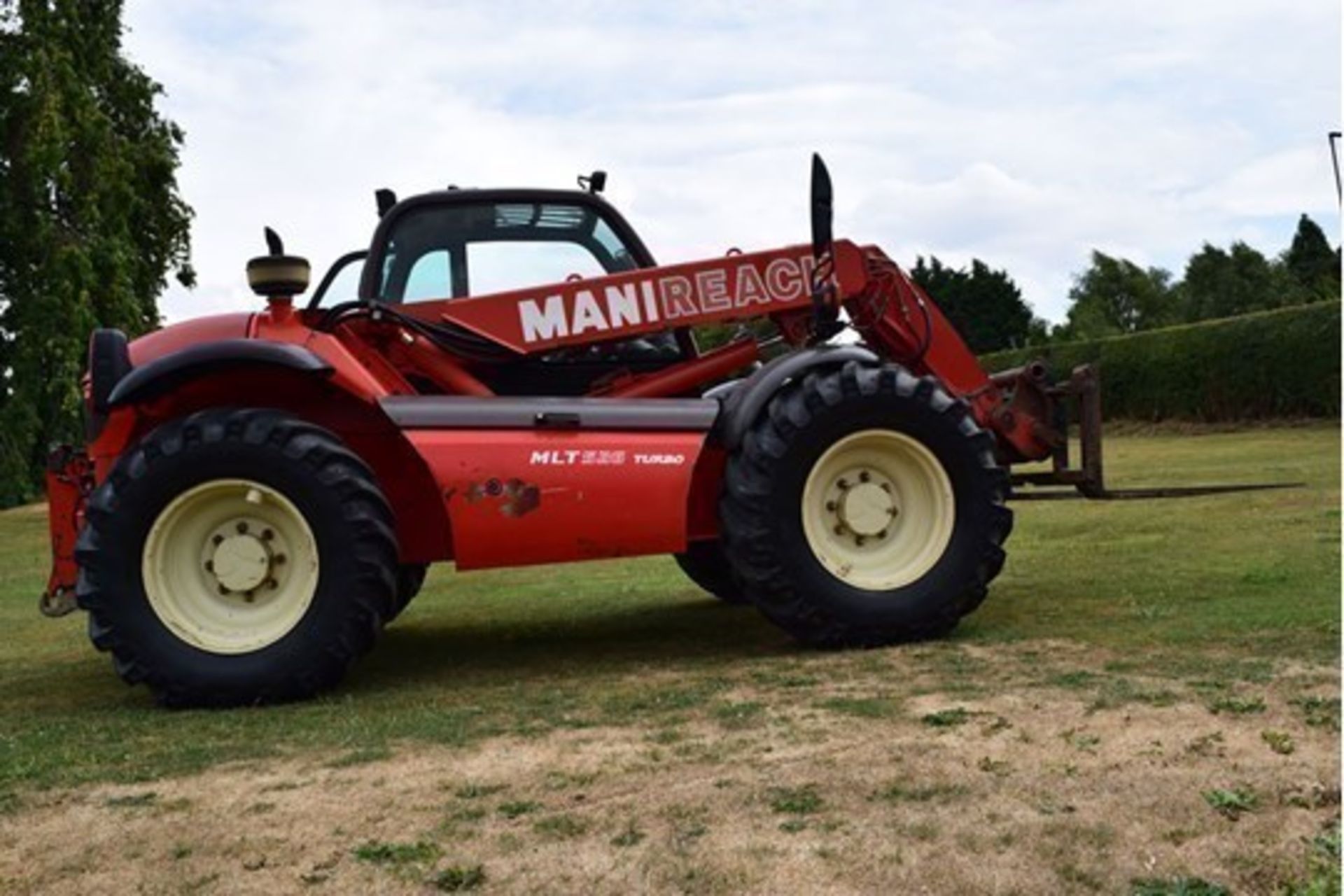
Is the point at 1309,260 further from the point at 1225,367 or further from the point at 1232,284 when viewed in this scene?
the point at 1225,367

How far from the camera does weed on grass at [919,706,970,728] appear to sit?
15.0 feet

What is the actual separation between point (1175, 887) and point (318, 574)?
3757 millimetres

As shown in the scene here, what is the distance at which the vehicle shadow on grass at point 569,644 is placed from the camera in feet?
21.0

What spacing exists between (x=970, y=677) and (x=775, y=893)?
7.94ft

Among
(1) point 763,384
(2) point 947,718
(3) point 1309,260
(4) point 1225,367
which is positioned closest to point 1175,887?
(2) point 947,718

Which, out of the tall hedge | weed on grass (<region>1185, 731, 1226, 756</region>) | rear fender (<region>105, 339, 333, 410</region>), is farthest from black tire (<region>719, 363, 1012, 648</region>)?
the tall hedge

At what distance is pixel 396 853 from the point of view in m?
3.52

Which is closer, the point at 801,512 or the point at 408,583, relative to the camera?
the point at 801,512

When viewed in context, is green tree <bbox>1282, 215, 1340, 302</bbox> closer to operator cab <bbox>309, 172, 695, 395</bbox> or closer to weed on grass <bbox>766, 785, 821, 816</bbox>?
operator cab <bbox>309, 172, 695, 395</bbox>

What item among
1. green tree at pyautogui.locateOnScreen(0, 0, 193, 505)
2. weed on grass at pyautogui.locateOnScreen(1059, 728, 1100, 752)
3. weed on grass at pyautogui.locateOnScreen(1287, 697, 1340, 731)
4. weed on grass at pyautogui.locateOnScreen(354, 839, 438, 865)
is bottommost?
weed on grass at pyautogui.locateOnScreen(354, 839, 438, 865)

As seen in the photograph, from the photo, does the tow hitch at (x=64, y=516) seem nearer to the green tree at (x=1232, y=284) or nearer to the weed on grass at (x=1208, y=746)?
the weed on grass at (x=1208, y=746)

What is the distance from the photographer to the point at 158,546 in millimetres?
5855

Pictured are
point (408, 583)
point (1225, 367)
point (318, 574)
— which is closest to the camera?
point (318, 574)

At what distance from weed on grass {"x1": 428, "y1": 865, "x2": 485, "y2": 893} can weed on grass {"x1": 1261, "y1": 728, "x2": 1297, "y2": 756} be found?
7.39ft
